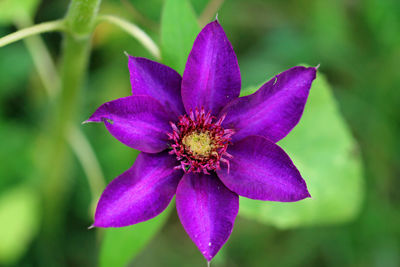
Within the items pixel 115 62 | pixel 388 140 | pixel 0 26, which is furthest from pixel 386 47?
pixel 0 26

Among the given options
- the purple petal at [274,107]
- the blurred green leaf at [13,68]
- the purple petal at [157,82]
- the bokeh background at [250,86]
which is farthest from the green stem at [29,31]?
the blurred green leaf at [13,68]

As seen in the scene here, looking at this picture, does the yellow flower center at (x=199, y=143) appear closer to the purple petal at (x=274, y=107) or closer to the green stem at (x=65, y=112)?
the purple petal at (x=274, y=107)

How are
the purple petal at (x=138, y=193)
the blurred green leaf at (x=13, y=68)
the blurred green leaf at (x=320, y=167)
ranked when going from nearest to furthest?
the purple petal at (x=138, y=193) < the blurred green leaf at (x=320, y=167) < the blurred green leaf at (x=13, y=68)

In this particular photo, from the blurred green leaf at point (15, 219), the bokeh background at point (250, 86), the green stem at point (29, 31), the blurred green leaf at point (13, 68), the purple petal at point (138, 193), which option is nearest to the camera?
the purple petal at point (138, 193)

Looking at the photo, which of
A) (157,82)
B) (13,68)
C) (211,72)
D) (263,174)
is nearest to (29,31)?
(157,82)

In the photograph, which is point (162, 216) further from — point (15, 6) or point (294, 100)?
Result: point (15, 6)

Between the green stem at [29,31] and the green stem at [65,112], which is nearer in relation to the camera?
the green stem at [29,31]

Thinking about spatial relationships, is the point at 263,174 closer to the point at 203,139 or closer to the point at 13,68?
the point at 203,139
